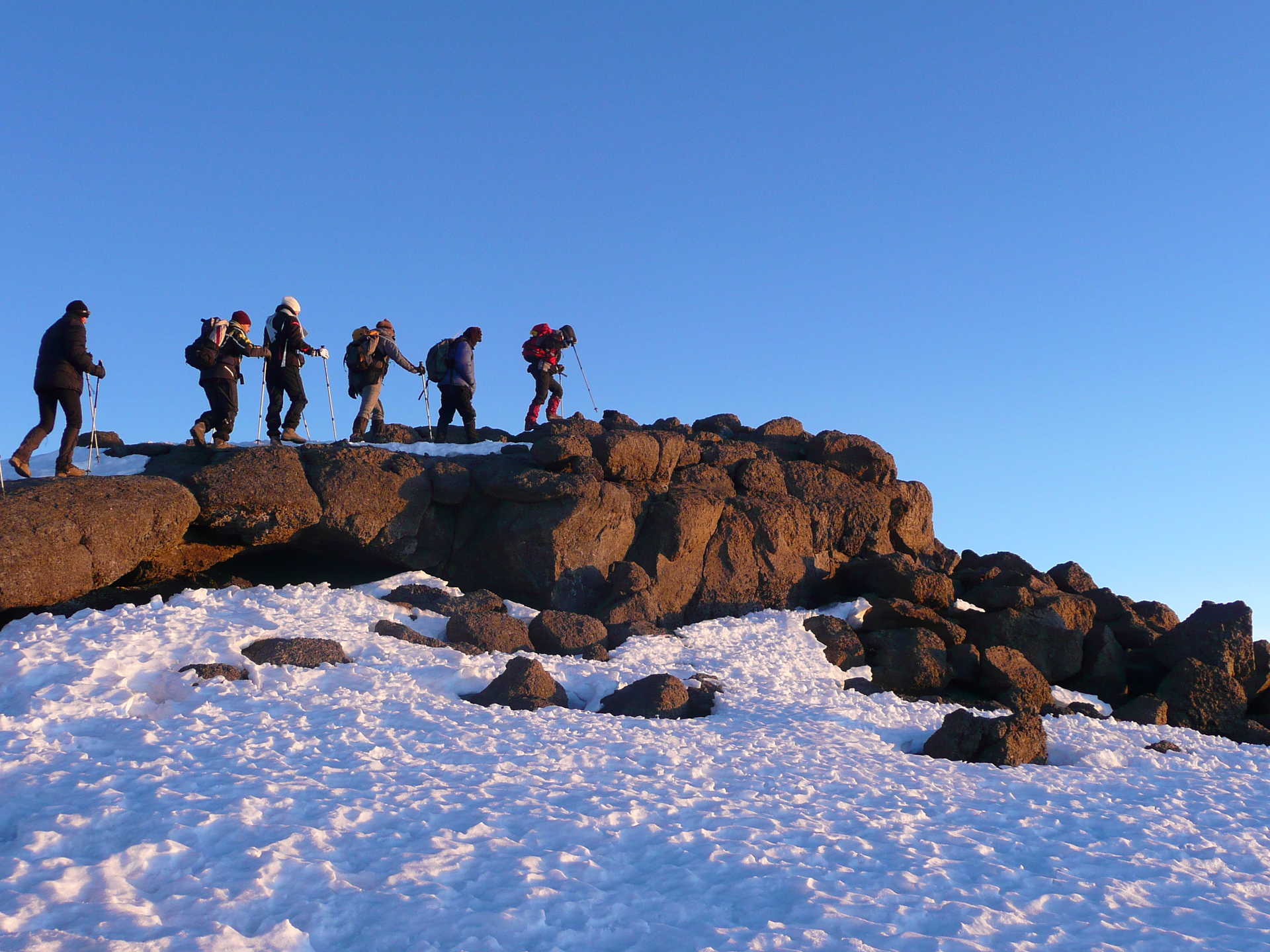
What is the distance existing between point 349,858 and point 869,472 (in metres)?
18.2

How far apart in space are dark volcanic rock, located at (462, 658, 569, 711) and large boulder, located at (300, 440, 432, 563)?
5808 mm

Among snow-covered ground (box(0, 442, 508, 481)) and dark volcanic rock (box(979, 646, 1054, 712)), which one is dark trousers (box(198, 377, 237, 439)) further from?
dark volcanic rock (box(979, 646, 1054, 712))

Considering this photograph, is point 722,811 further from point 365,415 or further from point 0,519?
point 365,415

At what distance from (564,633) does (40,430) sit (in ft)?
29.3

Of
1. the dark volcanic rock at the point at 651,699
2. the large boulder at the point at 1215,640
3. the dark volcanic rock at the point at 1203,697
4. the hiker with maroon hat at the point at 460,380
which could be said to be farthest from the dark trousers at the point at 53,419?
the large boulder at the point at 1215,640

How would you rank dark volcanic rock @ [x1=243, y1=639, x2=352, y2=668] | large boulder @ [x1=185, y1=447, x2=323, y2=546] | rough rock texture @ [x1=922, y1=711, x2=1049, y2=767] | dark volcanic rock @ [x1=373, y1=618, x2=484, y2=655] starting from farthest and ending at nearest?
large boulder @ [x1=185, y1=447, x2=323, y2=546], dark volcanic rock @ [x1=373, y1=618, x2=484, y2=655], dark volcanic rock @ [x1=243, y1=639, x2=352, y2=668], rough rock texture @ [x1=922, y1=711, x2=1049, y2=767]

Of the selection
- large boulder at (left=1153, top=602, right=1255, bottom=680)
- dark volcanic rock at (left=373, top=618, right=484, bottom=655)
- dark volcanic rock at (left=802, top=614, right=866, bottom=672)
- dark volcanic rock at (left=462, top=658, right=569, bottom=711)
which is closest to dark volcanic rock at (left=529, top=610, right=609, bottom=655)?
dark volcanic rock at (left=373, top=618, right=484, bottom=655)

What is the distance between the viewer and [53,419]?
15367 mm

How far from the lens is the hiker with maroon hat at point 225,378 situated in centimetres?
1738

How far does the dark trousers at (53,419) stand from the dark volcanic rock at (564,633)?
797cm

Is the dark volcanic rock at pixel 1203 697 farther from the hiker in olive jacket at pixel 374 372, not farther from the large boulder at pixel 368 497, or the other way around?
the hiker in olive jacket at pixel 374 372

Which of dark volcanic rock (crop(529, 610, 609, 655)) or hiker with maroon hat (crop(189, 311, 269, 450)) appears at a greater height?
hiker with maroon hat (crop(189, 311, 269, 450))

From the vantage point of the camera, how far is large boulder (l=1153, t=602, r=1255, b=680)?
1888cm

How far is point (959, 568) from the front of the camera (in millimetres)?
23922
